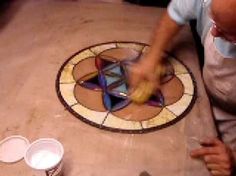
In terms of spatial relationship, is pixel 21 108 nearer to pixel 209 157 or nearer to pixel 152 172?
pixel 152 172

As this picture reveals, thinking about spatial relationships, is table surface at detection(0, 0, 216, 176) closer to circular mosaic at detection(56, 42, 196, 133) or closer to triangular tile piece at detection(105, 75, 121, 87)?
circular mosaic at detection(56, 42, 196, 133)

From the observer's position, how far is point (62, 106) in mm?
1009

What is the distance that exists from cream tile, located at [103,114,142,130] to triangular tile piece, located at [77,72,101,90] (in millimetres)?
138

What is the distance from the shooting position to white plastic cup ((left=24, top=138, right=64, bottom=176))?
754mm

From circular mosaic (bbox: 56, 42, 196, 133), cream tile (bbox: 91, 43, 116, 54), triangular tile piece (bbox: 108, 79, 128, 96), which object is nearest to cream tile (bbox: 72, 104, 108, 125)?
circular mosaic (bbox: 56, 42, 196, 133)

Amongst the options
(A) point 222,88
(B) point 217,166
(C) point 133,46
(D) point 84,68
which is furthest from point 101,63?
(B) point 217,166

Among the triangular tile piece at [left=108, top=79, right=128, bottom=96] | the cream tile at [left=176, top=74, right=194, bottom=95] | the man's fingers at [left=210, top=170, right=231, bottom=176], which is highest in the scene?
the triangular tile piece at [left=108, top=79, right=128, bottom=96]

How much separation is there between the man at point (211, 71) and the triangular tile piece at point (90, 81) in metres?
0.12

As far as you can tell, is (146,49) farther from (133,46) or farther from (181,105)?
(181,105)

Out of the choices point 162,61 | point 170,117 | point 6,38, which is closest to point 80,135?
point 170,117

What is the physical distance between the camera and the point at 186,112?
100 centimetres

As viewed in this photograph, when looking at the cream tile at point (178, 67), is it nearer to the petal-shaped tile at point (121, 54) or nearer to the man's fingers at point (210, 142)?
the petal-shaped tile at point (121, 54)

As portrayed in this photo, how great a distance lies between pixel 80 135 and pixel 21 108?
0.68ft

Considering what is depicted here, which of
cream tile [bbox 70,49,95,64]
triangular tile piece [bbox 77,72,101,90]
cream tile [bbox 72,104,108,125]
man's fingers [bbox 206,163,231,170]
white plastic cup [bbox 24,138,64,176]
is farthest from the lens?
cream tile [bbox 70,49,95,64]
